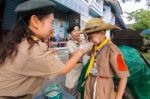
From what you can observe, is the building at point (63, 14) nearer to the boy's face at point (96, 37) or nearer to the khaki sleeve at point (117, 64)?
the boy's face at point (96, 37)

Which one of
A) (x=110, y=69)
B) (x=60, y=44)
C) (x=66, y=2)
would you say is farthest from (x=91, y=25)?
(x=60, y=44)

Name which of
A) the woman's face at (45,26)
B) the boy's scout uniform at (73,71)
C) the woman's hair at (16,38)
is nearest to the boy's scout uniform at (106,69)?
the woman's face at (45,26)

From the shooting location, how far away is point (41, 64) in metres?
2.44

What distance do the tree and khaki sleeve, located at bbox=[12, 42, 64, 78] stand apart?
63821mm

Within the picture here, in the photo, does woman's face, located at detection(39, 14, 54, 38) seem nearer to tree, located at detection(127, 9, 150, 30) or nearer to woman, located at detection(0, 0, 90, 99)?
woman, located at detection(0, 0, 90, 99)

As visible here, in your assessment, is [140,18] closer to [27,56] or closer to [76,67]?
[76,67]

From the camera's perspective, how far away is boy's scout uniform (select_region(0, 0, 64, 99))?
2.41m

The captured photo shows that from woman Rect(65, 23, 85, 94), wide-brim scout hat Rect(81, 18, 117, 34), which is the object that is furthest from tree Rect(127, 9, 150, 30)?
wide-brim scout hat Rect(81, 18, 117, 34)

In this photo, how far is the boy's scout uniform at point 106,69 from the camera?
3.41m

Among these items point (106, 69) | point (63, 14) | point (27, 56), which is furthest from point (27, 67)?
point (63, 14)

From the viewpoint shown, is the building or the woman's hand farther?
the building

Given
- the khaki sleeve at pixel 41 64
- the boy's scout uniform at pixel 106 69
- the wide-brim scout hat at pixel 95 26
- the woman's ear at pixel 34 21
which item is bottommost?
the boy's scout uniform at pixel 106 69

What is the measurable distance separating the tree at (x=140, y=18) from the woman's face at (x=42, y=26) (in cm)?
6374

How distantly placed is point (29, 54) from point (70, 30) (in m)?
3.79
